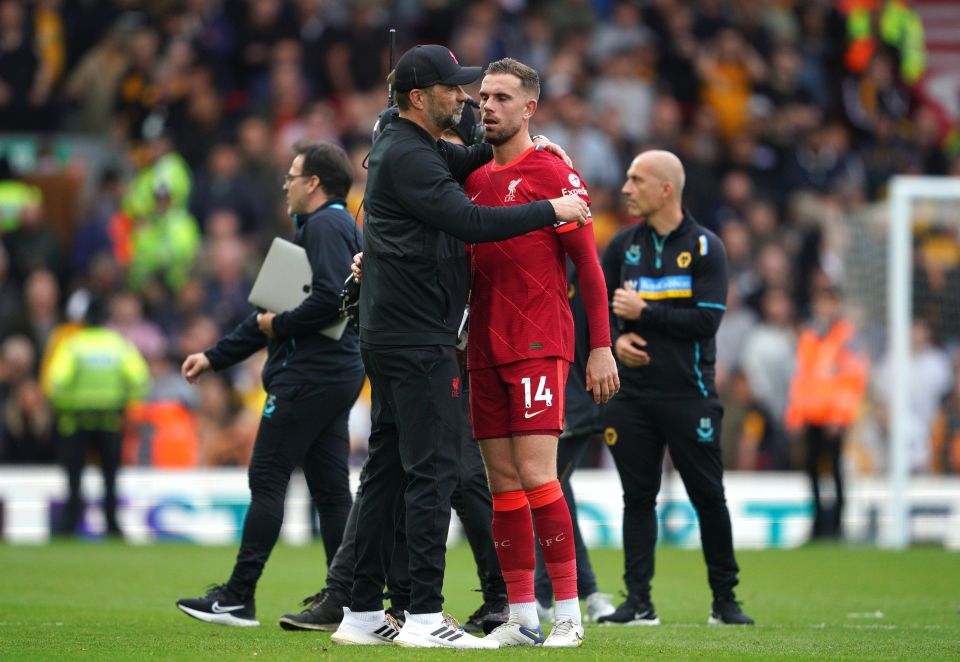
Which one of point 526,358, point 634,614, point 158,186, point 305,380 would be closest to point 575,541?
point 634,614

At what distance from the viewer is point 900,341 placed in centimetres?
1499

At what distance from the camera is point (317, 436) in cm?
826

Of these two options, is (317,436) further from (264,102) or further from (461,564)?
(264,102)

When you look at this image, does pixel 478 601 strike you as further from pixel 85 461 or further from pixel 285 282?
pixel 85 461

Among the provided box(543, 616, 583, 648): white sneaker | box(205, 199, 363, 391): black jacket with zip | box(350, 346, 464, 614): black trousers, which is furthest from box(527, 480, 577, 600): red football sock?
box(205, 199, 363, 391): black jacket with zip

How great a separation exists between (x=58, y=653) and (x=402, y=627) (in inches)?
58.6

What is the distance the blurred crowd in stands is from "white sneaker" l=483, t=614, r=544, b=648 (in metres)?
9.27

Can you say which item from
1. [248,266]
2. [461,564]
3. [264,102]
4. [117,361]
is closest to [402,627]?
[461,564]

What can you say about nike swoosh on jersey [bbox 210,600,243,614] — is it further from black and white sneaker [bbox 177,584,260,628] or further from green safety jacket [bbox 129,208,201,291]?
green safety jacket [bbox 129,208,201,291]

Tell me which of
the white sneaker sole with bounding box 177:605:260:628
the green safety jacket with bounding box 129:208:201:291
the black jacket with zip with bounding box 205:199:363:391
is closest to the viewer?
the white sneaker sole with bounding box 177:605:260:628

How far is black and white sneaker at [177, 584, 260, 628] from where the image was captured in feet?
26.0

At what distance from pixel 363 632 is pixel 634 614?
210cm

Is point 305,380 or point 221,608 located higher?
point 305,380

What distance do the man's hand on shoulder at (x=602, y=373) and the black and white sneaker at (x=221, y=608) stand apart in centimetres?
225
